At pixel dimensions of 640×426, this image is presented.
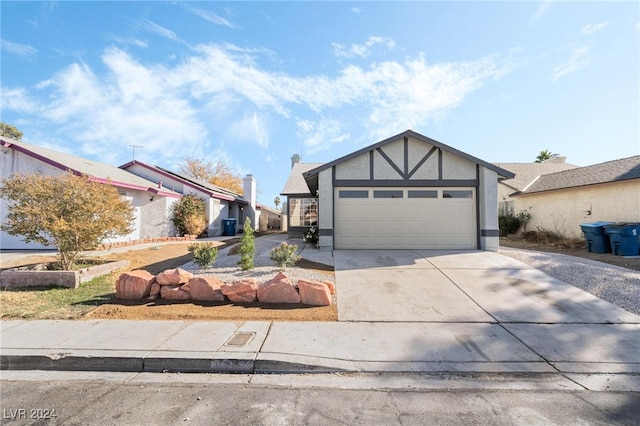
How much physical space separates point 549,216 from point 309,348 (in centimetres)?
1754

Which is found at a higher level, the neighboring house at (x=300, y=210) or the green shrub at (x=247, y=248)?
the neighboring house at (x=300, y=210)

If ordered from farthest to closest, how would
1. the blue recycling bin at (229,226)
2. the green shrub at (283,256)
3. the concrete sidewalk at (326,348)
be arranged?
the blue recycling bin at (229,226)
the green shrub at (283,256)
the concrete sidewalk at (326,348)

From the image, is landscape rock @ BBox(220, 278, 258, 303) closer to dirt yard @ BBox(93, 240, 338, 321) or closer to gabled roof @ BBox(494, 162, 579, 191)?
dirt yard @ BBox(93, 240, 338, 321)

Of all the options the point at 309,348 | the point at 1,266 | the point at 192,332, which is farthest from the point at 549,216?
the point at 1,266

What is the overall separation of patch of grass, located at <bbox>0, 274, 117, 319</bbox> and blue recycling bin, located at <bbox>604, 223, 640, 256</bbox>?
15.7 metres

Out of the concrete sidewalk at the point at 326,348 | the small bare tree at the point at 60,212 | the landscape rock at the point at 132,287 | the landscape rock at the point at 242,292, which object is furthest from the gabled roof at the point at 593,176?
the small bare tree at the point at 60,212

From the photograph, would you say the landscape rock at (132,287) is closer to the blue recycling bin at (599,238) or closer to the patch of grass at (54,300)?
the patch of grass at (54,300)

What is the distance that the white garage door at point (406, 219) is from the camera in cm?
1109

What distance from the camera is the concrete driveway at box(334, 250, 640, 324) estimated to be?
527 cm

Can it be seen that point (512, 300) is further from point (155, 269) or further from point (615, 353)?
point (155, 269)

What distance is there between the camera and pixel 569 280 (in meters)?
7.09

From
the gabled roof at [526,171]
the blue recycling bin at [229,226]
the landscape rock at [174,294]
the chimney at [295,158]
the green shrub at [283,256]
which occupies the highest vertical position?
the chimney at [295,158]

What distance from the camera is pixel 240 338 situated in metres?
4.31

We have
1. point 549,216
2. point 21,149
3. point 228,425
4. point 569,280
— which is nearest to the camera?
point 228,425
